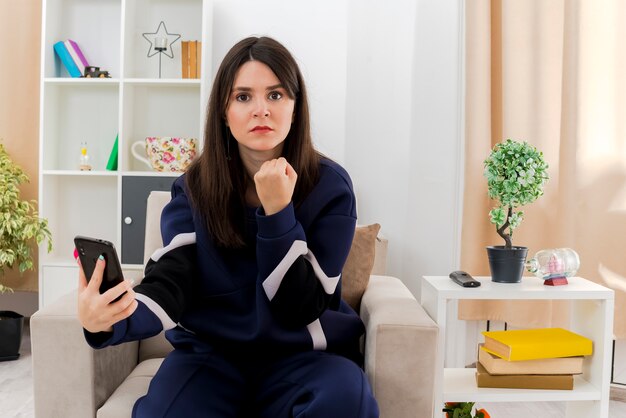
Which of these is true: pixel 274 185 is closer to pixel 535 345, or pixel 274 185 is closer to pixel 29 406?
pixel 535 345

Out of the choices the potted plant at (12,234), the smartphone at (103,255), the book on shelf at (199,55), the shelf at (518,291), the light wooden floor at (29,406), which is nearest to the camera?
the smartphone at (103,255)

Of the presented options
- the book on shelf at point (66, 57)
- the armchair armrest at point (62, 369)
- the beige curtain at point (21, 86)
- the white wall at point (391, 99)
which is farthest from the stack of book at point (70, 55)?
the armchair armrest at point (62, 369)

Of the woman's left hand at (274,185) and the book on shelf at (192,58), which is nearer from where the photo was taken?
the woman's left hand at (274,185)

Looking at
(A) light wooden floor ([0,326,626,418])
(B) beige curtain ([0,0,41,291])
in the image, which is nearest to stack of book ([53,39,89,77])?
(B) beige curtain ([0,0,41,291])

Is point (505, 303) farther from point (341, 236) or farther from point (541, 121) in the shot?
point (341, 236)

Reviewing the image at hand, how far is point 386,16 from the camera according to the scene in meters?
3.02

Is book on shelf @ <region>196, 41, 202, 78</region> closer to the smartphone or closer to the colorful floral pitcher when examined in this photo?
the colorful floral pitcher

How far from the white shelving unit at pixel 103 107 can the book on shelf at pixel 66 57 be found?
0.03m

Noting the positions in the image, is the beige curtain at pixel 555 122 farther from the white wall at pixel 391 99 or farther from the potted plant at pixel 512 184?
the potted plant at pixel 512 184

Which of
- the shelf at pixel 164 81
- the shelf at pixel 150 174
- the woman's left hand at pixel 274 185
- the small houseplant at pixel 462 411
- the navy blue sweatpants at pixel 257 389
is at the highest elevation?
the shelf at pixel 164 81

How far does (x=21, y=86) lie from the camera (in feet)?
10.9

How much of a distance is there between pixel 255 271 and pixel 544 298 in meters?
0.74

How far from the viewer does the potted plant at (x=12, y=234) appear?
9.57ft

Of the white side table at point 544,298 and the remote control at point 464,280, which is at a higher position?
the remote control at point 464,280
